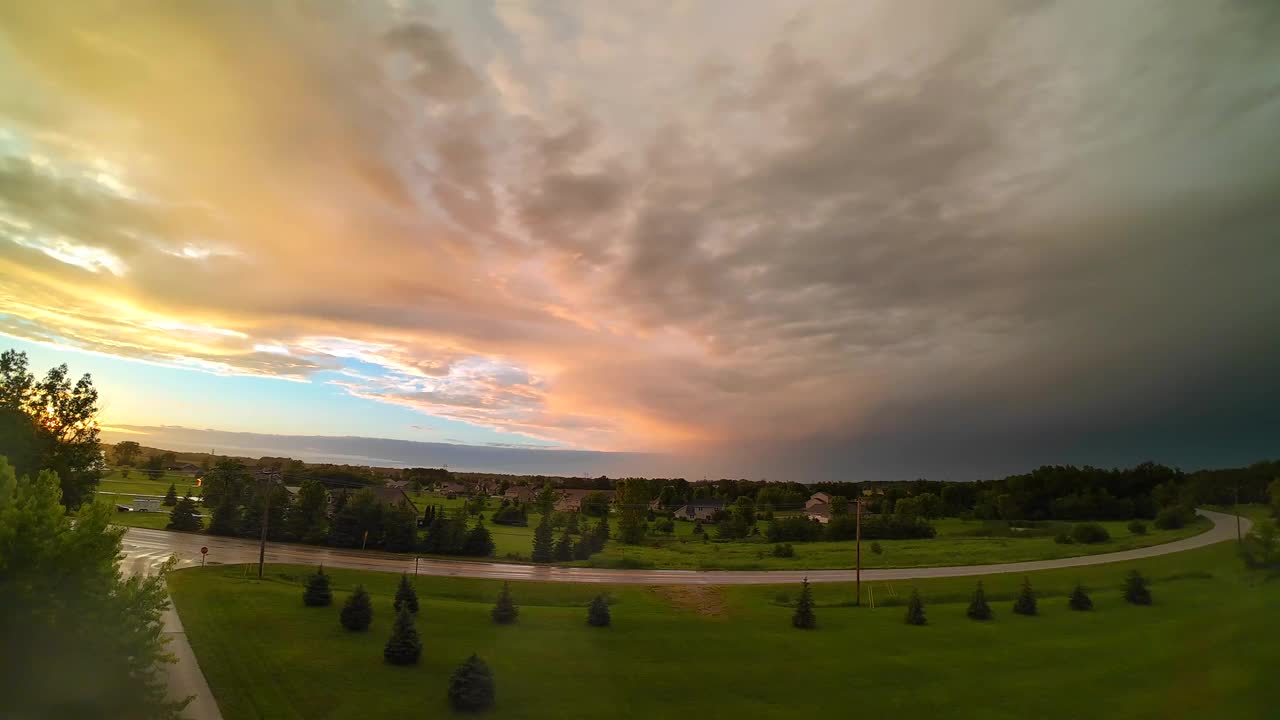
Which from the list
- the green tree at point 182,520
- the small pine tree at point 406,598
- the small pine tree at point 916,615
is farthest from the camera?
the green tree at point 182,520

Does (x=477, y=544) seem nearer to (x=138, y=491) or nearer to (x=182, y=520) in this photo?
(x=182, y=520)

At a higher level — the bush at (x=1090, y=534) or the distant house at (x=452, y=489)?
the bush at (x=1090, y=534)

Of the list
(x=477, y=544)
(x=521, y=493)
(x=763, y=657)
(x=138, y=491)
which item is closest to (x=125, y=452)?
(x=138, y=491)

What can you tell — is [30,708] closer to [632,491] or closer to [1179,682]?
[1179,682]

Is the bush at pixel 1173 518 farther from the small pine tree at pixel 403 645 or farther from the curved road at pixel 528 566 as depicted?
the small pine tree at pixel 403 645

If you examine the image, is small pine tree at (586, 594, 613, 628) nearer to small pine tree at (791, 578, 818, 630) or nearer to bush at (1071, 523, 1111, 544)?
small pine tree at (791, 578, 818, 630)

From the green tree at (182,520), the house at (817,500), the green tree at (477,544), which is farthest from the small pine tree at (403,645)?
the house at (817,500)
